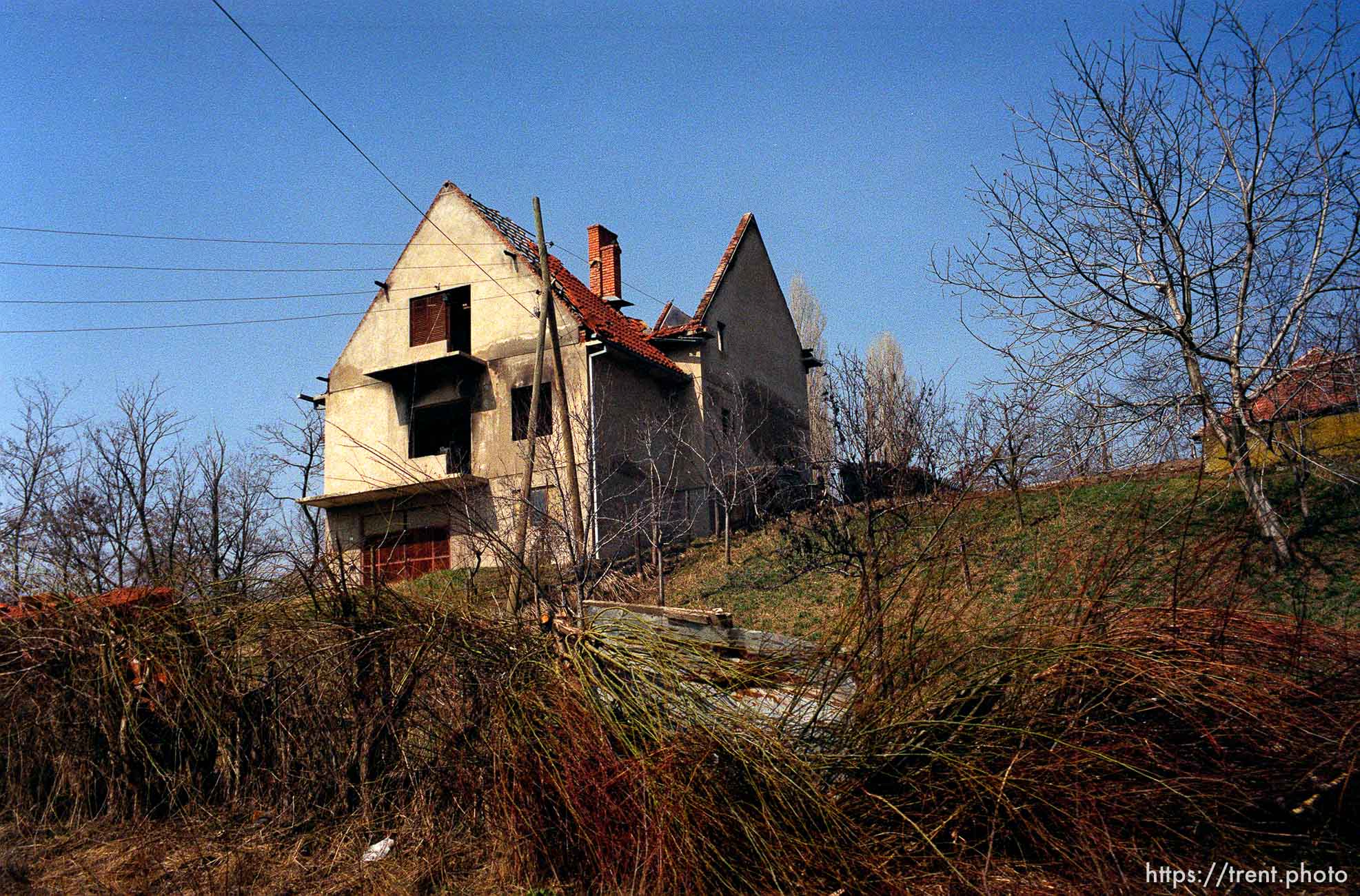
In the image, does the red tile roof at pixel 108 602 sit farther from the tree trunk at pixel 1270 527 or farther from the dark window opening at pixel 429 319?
the dark window opening at pixel 429 319

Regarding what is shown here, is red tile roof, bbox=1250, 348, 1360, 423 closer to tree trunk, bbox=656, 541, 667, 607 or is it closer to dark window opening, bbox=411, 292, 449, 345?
tree trunk, bbox=656, 541, 667, 607

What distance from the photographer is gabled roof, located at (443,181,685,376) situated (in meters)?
21.1

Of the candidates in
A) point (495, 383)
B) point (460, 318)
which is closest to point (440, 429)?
point (495, 383)

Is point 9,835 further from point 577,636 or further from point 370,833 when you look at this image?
point 577,636

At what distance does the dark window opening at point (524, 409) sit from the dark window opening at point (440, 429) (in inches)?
62.3

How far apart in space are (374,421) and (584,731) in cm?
2026

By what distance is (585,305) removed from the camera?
2234 cm

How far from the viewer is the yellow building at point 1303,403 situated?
Answer: 9211 mm

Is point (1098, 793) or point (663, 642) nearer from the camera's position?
point (1098, 793)

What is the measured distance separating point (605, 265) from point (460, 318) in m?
5.03

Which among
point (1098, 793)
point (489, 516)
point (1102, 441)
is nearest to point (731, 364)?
point (489, 516)

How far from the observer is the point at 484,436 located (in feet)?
71.1

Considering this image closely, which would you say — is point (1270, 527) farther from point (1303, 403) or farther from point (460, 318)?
point (460, 318)

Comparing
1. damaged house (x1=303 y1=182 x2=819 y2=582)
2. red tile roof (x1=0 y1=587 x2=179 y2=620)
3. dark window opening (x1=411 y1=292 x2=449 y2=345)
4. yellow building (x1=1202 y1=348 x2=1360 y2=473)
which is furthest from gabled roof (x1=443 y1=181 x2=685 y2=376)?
red tile roof (x1=0 y1=587 x2=179 y2=620)
